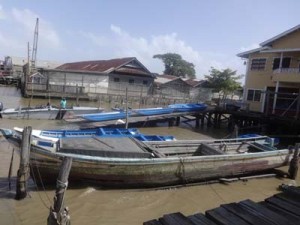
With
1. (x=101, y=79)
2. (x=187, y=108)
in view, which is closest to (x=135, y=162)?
(x=187, y=108)

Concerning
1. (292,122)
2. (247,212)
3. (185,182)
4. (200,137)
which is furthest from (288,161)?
(247,212)

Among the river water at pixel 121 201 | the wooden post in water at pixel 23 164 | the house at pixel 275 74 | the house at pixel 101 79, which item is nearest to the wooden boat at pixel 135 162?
the river water at pixel 121 201

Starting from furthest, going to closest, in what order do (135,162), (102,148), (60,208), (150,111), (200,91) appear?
(200,91), (150,111), (102,148), (135,162), (60,208)

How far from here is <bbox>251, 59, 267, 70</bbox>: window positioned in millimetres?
26984

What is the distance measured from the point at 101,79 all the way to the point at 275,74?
76.8ft

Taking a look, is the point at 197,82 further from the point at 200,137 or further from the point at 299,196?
the point at 299,196

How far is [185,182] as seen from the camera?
11227 mm

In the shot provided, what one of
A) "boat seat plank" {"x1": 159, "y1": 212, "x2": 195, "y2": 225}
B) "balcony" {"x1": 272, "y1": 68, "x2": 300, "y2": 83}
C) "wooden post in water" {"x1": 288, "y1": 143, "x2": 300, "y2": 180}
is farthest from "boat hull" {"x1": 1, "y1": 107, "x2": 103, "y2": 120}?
"boat seat plank" {"x1": 159, "y1": 212, "x2": 195, "y2": 225}

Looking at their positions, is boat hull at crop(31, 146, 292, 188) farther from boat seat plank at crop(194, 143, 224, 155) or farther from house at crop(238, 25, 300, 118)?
house at crop(238, 25, 300, 118)

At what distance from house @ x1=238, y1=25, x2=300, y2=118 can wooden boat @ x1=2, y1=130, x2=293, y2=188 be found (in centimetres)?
1142

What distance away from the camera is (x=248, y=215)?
2895mm

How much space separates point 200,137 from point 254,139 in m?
6.92

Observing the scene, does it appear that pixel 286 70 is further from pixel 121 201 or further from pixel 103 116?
pixel 121 201

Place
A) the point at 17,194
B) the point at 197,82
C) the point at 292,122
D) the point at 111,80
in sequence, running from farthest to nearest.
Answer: the point at 197,82 < the point at 111,80 < the point at 292,122 < the point at 17,194
